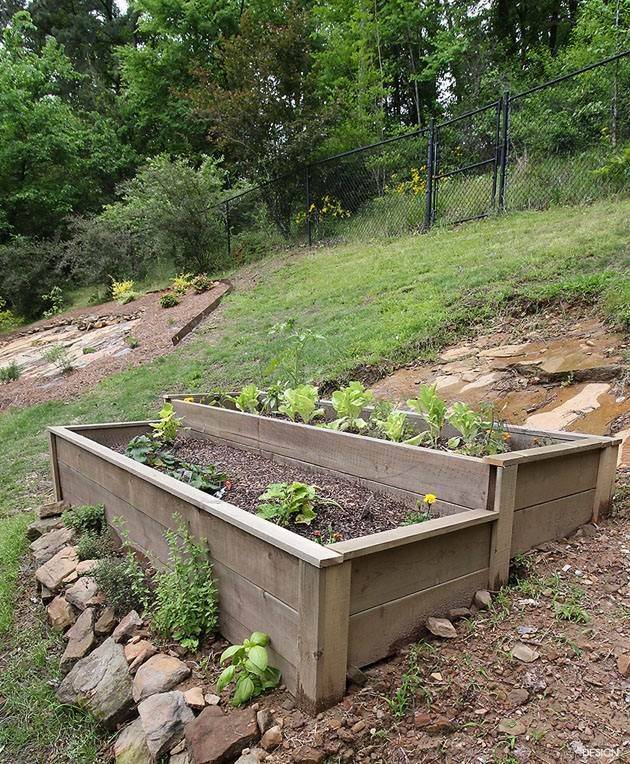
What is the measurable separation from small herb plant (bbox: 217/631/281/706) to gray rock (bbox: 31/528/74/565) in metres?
1.66

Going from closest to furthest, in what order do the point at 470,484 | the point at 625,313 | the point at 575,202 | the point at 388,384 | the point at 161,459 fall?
the point at 470,484, the point at 161,459, the point at 625,313, the point at 388,384, the point at 575,202

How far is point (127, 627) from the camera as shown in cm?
196

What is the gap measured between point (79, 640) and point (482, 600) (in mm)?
1584

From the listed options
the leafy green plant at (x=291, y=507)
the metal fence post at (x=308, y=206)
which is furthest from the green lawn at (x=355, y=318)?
the metal fence post at (x=308, y=206)

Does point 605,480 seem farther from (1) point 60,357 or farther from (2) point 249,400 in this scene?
(1) point 60,357

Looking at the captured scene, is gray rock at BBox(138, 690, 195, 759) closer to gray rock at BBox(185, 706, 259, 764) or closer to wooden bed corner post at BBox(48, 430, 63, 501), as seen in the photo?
gray rock at BBox(185, 706, 259, 764)

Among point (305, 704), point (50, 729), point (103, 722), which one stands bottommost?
point (50, 729)

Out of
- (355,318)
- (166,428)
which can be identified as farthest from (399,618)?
(355,318)

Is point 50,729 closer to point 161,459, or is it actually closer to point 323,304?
point 161,459

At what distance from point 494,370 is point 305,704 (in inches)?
104

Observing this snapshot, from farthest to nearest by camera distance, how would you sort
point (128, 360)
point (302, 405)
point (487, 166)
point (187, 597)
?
1. point (487, 166)
2. point (128, 360)
3. point (302, 405)
4. point (187, 597)

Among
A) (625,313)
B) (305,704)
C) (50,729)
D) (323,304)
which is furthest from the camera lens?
(323,304)

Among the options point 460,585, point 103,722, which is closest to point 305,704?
point 460,585

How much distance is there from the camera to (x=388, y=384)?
3.94m
